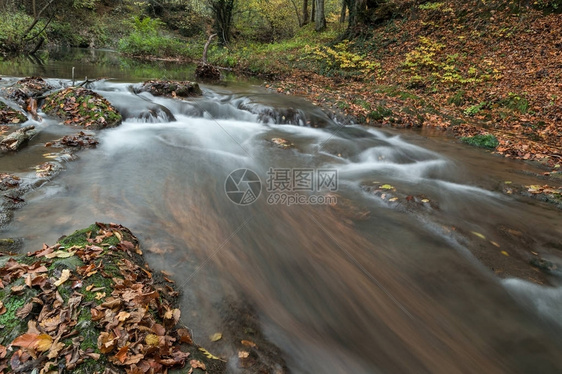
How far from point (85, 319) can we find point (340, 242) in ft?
10.3

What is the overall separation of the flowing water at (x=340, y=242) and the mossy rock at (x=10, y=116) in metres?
0.72

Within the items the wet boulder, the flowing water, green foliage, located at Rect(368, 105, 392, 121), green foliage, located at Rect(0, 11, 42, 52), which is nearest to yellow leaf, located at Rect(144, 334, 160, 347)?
the flowing water

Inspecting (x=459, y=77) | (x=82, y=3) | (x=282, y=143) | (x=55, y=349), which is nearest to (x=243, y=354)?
(x=55, y=349)

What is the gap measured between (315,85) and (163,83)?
21.8 ft

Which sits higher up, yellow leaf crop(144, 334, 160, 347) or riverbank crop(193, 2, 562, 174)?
riverbank crop(193, 2, 562, 174)

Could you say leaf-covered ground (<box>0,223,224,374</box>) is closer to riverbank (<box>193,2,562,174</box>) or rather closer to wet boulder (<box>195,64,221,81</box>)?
riverbank (<box>193,2,562,174</box>)

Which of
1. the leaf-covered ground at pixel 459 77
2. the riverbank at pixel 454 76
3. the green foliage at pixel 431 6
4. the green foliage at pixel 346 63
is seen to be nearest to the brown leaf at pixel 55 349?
the riverbank at pixel 454 76

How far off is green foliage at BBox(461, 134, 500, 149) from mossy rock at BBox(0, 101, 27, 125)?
434 inches

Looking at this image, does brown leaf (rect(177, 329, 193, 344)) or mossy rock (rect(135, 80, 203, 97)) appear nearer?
brown leaf (rect(177, 329, 193, 344))

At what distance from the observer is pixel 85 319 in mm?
2012

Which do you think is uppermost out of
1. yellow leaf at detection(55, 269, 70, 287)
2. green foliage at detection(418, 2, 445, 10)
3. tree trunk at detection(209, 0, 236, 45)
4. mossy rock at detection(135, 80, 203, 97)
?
tree trunk at detection(209, 0, 236, 45)

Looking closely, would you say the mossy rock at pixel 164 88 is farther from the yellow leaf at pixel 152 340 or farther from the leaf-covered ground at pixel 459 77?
the yellow leaf at pixel 152 340

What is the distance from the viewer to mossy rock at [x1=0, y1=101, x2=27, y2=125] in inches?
265

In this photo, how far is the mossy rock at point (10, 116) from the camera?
6.73 meters
